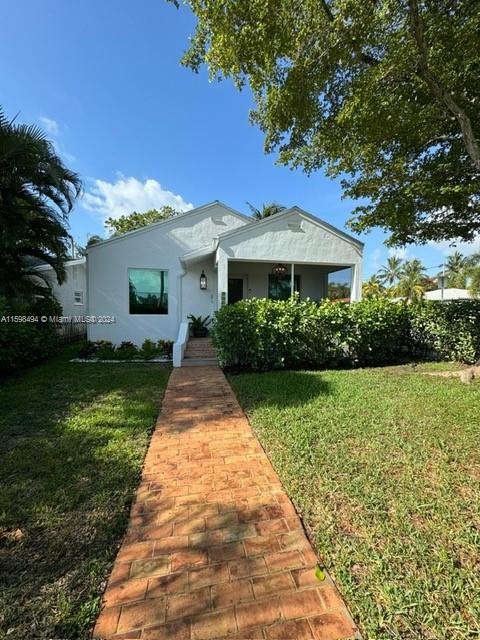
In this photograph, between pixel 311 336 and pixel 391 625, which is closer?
pixel 391 625

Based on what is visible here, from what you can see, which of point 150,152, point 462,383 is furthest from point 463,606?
point 150,152

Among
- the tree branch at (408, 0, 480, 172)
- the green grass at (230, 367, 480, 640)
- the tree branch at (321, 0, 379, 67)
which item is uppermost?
the tree branch at (321, 0, 379, 67)

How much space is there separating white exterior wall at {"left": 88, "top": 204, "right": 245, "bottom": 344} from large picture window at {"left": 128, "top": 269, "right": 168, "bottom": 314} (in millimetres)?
168

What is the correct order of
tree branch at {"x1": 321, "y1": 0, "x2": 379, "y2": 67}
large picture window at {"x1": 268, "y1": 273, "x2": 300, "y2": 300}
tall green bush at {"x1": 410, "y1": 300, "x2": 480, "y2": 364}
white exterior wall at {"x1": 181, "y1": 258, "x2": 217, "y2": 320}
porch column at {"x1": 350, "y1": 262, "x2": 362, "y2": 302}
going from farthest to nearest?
large picture window at {"x1": 268, "y1": 273, "x2": 300, "y2": 300} < white exterior wall at {"x1": 181, "y1": 258, "x2": 217, "y2": 320} < porch column at {"x1": 350, "y1": 262, "x2": 362, "y2": 302} < tall green bush at {"x1": 410, "y1": 300, "x2": 480, "y2": 364} < tree branch at {"x1": 321, "y1": 0, "x2": 379, "y2": 67}

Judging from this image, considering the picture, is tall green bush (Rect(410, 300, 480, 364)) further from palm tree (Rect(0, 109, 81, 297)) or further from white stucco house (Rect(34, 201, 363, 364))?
palm tree (Rect(0, 109, 81, 297))

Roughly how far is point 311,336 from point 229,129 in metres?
9.73

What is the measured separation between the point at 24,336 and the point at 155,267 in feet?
16.6

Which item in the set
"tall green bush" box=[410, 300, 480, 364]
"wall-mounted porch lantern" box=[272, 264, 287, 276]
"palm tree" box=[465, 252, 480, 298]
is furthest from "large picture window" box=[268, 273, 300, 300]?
"palm tree" box=[465, 252, 480, 298]

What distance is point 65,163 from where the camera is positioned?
8.45 m

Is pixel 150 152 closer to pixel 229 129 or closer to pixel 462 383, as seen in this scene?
pixel 229 129

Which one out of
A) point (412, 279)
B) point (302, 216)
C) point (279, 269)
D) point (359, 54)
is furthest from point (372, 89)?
point (412, 279)

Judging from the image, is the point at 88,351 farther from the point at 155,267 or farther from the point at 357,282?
the point at 357,282

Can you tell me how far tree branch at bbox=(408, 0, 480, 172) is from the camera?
15.9 ft

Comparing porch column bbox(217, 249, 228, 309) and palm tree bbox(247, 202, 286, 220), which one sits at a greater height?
palm tree bbox(247, 202, 286, 220)
